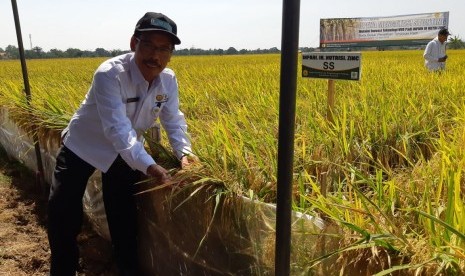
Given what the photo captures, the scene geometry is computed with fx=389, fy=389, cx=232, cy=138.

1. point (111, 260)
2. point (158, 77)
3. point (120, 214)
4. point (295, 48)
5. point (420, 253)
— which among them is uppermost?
point (295, 48)

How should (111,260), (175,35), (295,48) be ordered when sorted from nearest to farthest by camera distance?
(295,48) → (175,35) → (111,260)

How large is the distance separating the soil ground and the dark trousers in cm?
24

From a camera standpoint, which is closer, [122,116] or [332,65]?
[122,116]

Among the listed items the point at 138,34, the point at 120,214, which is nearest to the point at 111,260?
the point at 120,214

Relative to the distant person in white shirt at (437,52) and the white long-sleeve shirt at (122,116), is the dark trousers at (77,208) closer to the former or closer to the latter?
the white long-sleeve shirt at (122,116)

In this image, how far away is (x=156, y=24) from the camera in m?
1.57

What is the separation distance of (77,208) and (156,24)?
102 centimetres

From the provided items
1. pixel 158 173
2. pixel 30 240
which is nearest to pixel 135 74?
pixel 158 173

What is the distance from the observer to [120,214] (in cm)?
200

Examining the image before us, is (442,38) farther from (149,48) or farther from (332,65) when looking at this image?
(149,48)

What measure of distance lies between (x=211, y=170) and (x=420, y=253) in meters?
0.82

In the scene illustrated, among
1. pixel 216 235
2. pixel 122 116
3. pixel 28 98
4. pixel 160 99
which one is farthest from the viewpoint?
pixel 28 98

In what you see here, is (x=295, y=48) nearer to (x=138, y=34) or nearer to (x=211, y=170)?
(x=211, y=170)

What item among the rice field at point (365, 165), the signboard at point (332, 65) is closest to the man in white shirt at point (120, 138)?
the rice field at point (365, 165)
